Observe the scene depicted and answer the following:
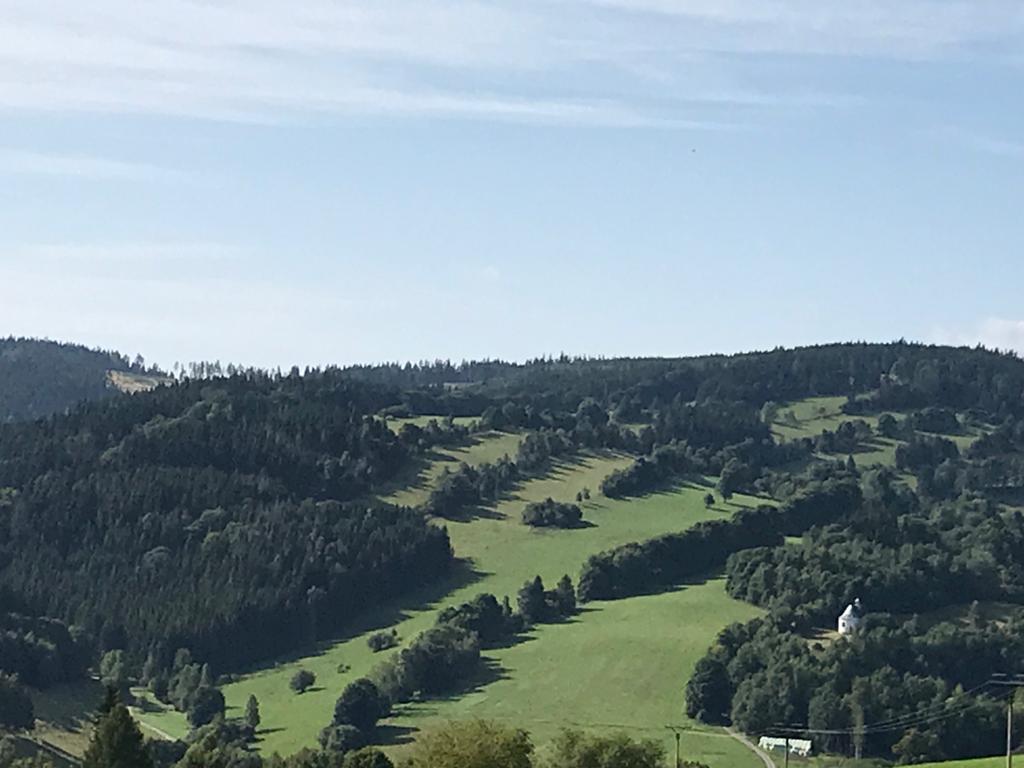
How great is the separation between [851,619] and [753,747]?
27.5m

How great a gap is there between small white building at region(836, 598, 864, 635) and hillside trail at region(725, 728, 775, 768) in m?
22.5

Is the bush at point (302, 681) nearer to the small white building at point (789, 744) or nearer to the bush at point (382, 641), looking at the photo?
the bush at point (382, 641)

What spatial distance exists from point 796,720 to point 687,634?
1978cm

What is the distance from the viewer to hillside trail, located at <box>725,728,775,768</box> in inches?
5042

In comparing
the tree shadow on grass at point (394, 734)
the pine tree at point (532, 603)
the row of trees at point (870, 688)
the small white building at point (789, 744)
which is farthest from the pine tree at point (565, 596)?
the small white building at point (789, 744)

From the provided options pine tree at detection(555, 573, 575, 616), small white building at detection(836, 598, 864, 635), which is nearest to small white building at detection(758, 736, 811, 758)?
small white building at detection(836, 598, 864, 635)

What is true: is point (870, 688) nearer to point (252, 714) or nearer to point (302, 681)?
point (252, 714)

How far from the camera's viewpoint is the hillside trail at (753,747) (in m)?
128

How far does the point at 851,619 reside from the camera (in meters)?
160

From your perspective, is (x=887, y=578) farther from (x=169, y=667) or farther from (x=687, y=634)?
(x=169, y=667)

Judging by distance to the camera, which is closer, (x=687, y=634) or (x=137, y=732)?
(x=137, y=732)

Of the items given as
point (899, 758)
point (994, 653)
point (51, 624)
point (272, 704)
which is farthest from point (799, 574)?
point (51, 624)

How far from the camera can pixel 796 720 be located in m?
140

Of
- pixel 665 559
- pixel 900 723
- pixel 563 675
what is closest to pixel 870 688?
pixel 900 723
